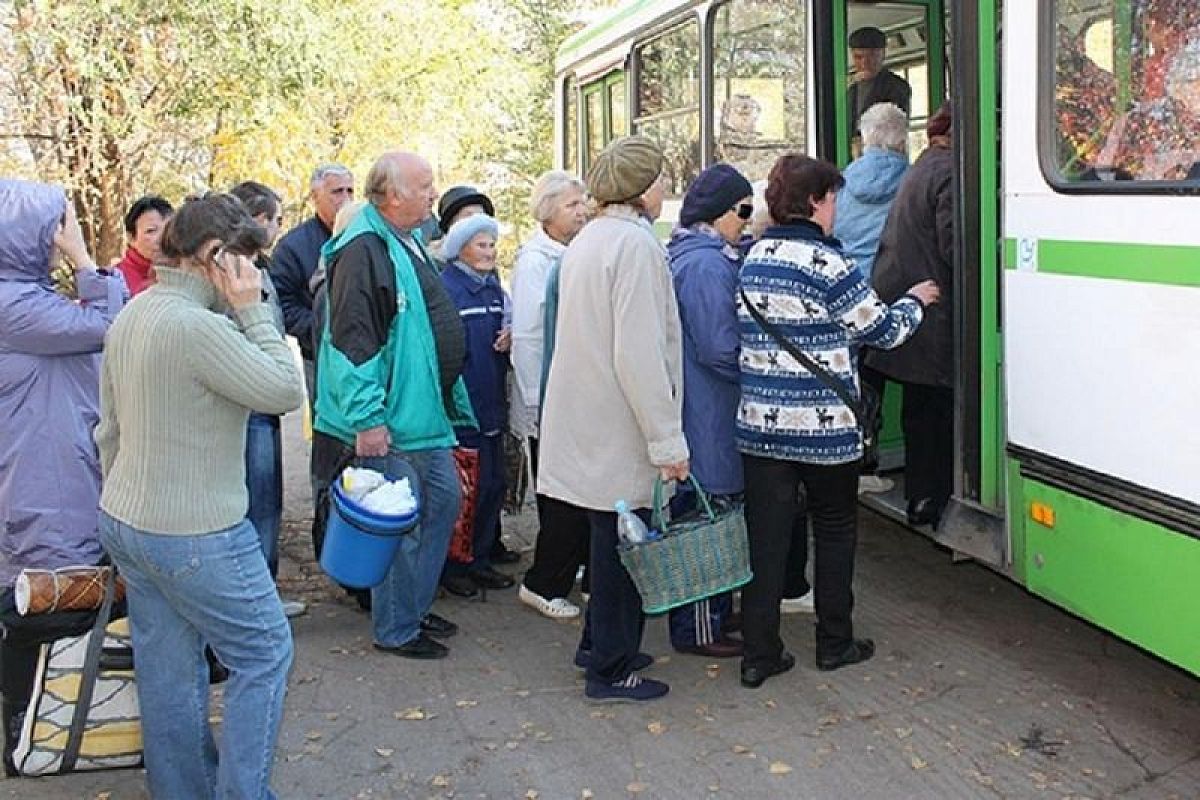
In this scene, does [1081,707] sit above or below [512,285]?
below

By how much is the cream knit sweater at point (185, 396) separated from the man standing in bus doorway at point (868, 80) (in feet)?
12.4

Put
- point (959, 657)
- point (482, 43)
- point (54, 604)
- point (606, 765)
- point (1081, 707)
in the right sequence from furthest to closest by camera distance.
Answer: point (482, 43), point (959, 657), point (1081, 707), point (606, 765), point (54, 604)

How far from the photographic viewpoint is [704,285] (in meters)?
4.56

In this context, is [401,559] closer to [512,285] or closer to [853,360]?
[512,285]

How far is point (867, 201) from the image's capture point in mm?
5801

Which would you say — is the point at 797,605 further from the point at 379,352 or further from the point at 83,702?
the point at 83,702

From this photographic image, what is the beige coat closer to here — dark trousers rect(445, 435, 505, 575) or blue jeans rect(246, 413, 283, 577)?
blue jeans rect(246, 413, 283, 577)

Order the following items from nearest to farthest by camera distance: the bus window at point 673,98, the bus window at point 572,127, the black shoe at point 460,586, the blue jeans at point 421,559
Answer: the blue jeans at point 421,559 < the black shoe at point 460,586 < the bus window at point 673,98 < the bus window at point 572,127

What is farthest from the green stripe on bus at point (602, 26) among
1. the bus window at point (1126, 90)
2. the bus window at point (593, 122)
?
the bus window at point (1126, 90)

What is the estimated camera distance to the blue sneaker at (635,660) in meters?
4.77

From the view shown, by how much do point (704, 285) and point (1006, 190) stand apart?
1.06 meters

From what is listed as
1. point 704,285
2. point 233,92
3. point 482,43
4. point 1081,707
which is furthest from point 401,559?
point 482,43

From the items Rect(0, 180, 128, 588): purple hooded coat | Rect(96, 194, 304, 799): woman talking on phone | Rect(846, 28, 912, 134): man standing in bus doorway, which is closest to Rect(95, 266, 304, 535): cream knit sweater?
Rect(96, 194, 304, 799): woman talking on phone

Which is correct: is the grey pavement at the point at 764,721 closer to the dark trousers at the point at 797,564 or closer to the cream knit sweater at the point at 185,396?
the dark trousers at the point at 797,564
